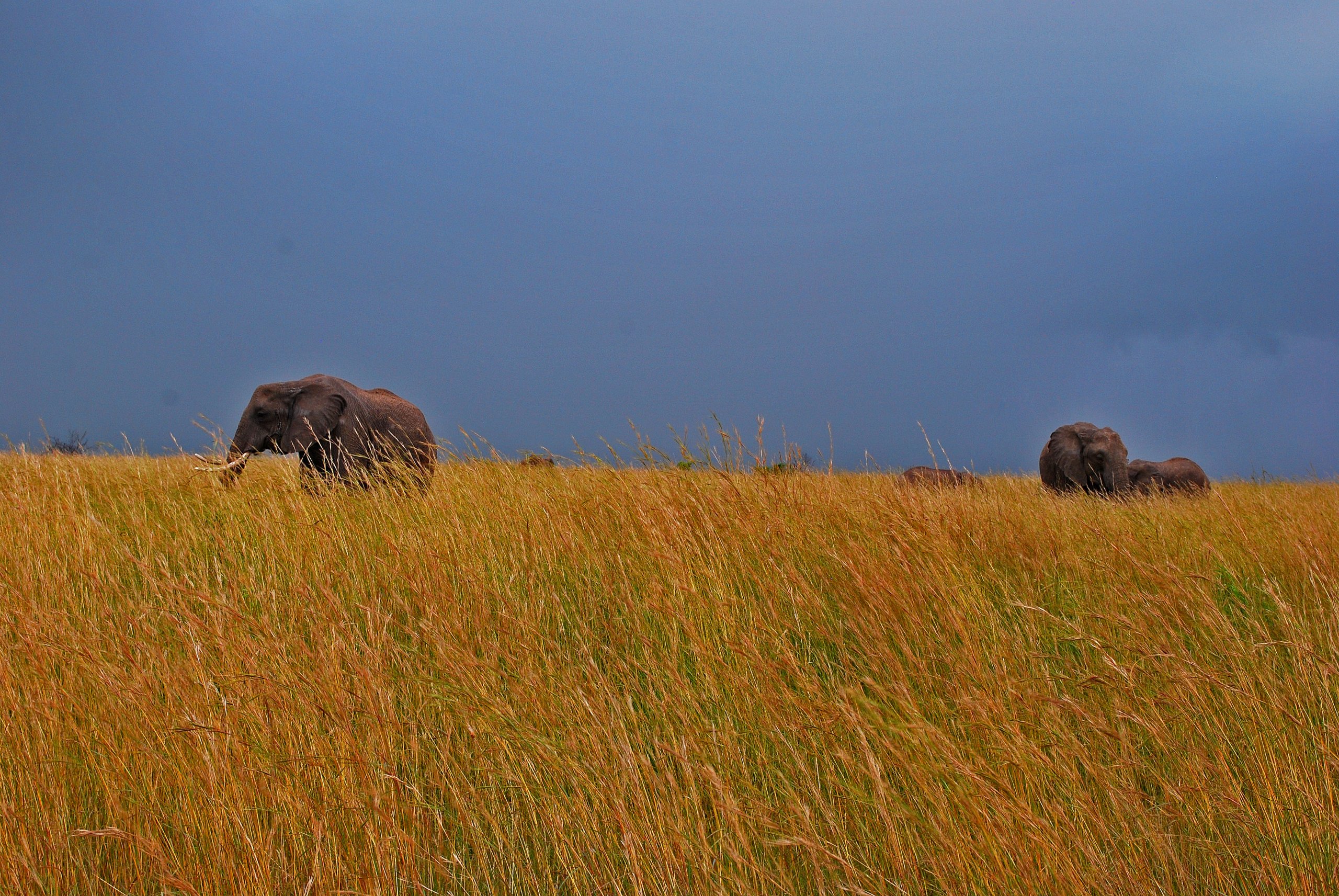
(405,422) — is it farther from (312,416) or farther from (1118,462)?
(1118,462)

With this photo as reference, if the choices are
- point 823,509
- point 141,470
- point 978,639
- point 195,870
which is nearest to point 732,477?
point 823,509

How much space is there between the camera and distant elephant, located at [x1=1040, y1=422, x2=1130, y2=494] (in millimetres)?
13375

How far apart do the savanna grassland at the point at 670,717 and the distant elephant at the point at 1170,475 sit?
12.0m

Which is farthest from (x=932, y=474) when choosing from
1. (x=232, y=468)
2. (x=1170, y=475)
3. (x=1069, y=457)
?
(x=232, y=468)

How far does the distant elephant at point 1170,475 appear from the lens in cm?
1502

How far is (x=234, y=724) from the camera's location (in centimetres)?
249

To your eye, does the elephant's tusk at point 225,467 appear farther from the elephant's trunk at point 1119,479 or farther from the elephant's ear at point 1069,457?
the elephant's trunk at point 1119,479

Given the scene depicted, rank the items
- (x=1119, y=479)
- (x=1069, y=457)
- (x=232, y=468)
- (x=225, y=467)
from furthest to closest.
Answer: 1. (x=1069, y=457)
2. (x=1119, y=479)
3. (x=232, y=468)
4. (x=225, y=467)

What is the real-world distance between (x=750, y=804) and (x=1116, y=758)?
49.5 inches

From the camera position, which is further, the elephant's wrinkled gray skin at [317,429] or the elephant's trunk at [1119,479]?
the elephant's trunk at [1119,479]

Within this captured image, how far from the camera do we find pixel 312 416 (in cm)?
836

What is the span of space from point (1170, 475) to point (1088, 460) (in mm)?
3541

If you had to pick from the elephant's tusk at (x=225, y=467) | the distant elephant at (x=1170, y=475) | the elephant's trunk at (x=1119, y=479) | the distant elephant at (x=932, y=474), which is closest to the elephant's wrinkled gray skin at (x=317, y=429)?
the elephant's tusk at (x=225, y=467)

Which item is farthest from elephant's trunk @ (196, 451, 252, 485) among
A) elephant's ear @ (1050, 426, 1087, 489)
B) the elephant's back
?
elephant's ear @ (1050, 426, 1087, 489)
